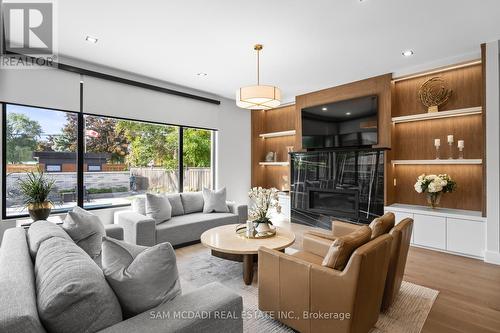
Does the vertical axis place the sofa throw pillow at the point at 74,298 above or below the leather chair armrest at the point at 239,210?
above

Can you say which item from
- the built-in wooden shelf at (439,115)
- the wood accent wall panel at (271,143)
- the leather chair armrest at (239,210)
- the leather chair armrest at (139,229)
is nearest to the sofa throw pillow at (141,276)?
the leather chair armrest at (139,229)

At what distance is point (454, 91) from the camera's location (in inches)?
159

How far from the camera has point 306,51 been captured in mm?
3586

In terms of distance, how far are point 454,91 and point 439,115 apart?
17.9 inches

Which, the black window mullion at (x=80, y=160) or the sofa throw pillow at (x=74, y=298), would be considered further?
the black window mullion at (x=80, y=160)

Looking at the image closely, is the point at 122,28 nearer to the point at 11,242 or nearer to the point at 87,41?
the point at 87,41

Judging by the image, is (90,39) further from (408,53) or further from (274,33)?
(408,53)

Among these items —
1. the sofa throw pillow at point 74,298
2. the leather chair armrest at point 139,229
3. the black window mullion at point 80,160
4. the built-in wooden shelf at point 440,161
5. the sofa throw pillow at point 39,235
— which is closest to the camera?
the sofa throw pillow at point 74,298

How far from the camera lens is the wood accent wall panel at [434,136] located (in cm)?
390

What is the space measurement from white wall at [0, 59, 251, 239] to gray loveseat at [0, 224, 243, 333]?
2748mm

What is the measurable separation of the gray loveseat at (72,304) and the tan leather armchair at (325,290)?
607 millimetres

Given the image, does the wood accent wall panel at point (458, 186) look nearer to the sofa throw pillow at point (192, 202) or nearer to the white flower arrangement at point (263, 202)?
the white flower arrangement at point (263, 202)

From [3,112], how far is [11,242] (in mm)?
2429

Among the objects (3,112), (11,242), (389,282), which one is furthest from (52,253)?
(3,112)
